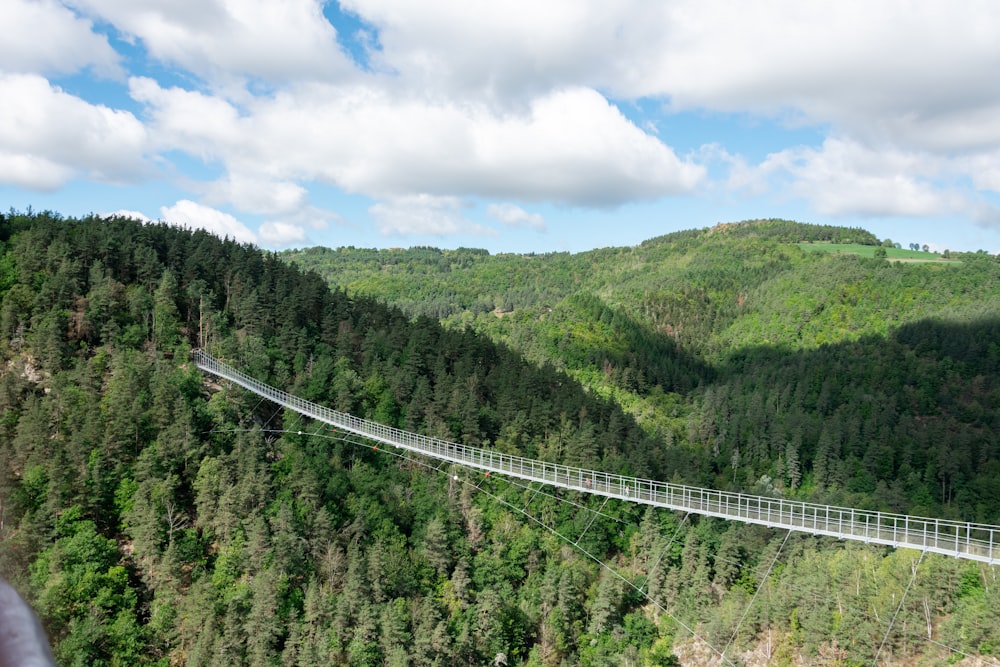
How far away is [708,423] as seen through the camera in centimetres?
7806

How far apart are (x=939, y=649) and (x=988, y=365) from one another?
6760 centimetres

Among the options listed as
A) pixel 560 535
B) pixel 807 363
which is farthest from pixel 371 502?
pixel 807 363

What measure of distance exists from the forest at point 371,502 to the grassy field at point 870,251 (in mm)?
104605

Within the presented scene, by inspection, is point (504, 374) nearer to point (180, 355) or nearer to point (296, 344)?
point (296, 344)

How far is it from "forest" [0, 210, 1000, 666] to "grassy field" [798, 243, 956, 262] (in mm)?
104605

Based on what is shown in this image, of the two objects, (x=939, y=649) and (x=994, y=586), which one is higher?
(x=994, y=586)

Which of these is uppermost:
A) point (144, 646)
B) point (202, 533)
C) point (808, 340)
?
point (808, 340)

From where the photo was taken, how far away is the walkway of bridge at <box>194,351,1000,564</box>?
20.9 meters

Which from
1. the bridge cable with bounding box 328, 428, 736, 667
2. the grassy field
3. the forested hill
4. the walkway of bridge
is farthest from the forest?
the grassy field

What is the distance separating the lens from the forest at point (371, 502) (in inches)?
1296

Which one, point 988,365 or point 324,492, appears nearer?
point 324,492

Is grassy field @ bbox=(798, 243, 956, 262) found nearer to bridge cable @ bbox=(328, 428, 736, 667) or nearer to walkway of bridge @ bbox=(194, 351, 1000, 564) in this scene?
walkway of bridge @ bbox=(194, 351, 1000, 564)

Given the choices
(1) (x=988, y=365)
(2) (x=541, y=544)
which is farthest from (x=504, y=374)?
(1) (x=988, y=365)

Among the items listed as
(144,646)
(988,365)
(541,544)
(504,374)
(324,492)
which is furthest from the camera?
(988,365)
